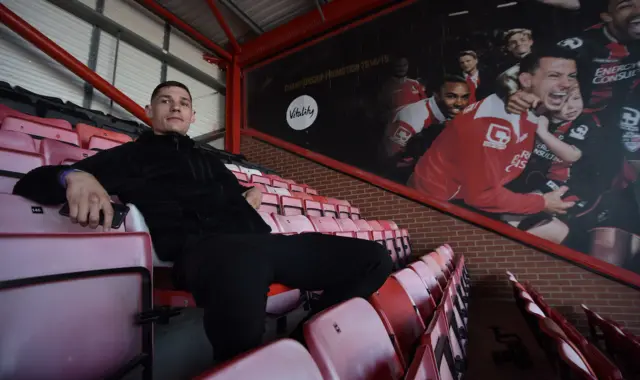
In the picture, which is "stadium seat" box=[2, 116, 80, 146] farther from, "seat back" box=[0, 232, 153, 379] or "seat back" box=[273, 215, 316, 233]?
"seat back" box=[0, 232, 153, 379]

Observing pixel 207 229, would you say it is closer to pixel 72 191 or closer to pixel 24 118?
pixel 72 191

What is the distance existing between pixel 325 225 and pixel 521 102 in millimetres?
2127

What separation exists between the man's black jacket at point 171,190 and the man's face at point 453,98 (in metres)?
2.63

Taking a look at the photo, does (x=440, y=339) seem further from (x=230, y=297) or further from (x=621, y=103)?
(x=621, y=103)

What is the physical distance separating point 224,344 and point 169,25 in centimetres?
471

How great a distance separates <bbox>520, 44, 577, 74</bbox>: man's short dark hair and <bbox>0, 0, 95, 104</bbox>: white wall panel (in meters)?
4.15

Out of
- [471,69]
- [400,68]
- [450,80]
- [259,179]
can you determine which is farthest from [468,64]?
[259,179]

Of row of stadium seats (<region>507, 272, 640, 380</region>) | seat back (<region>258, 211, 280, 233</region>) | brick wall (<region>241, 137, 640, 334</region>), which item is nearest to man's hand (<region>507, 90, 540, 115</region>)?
brick wall (<region>241, 137, 640, 334</region>)

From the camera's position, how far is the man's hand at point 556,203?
2.39 metres

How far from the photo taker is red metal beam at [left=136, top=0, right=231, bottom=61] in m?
3.69

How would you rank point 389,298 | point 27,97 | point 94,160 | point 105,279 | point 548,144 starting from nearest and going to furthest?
point 105,279 → point 94,160 → point 389,298 → point 27,97 → point 548,144

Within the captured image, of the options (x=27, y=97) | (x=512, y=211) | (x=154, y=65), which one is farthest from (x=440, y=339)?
(x=154, y=65)

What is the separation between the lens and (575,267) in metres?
2.30

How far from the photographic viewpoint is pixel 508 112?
266cm
